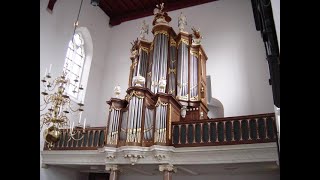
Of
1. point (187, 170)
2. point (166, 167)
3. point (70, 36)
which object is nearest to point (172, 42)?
point (70, 36)

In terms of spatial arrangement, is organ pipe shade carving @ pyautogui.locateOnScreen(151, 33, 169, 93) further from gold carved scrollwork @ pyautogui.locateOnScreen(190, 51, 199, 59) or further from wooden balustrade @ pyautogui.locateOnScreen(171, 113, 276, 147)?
wooden balustrade @ pyautogui.locateOnScreen(171, 113, 276, 147)

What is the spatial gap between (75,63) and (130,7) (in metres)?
4.13

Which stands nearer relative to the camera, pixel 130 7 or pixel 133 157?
pixel 133 157

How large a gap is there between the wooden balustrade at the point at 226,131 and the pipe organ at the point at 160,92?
1.34 feet

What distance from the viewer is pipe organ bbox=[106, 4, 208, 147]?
9.13 m

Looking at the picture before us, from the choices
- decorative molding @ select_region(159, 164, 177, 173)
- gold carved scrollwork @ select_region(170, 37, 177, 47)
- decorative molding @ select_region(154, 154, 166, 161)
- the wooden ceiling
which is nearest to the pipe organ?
gold carved scrollwork @ select_region(170, 37, 177, 47)

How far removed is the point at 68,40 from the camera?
13.3m

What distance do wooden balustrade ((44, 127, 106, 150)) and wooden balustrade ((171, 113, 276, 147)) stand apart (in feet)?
8.26

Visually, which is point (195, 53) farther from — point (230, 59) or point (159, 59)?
point (230, 59)

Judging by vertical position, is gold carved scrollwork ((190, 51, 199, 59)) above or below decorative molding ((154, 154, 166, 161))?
above

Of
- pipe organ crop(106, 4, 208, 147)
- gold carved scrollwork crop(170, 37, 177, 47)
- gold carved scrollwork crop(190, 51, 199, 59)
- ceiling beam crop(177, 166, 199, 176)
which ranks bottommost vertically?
ceiling beam crop(177, 166, 199, 176)

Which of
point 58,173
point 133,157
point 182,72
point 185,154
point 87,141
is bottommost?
point 58,173
